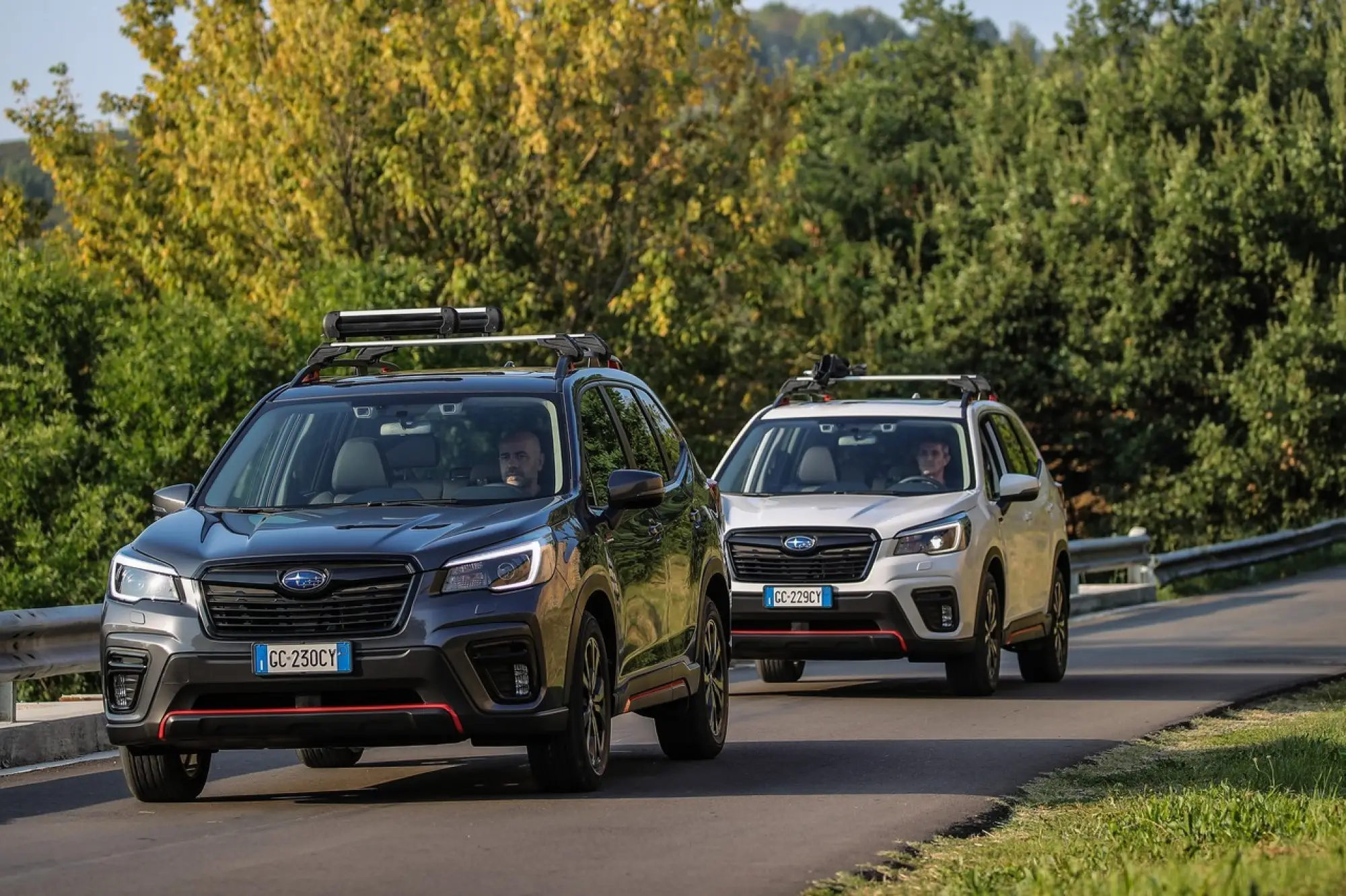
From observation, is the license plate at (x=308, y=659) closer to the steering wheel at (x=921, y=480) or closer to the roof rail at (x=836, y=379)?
the steering wheel at (x=921, y=480)

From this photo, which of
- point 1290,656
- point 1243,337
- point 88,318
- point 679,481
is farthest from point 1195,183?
point 679,481

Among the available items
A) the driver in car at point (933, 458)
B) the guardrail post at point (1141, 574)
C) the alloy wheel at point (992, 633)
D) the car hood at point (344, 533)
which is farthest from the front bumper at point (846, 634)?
the guardrail post at point (1141, 574)

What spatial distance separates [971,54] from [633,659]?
4357 cm

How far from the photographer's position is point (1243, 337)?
141 feet

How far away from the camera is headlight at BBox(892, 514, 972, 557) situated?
579 inches

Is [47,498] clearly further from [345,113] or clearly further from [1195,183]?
[1195,183]

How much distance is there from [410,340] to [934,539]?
4928 mm

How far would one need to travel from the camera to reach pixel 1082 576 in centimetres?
3125

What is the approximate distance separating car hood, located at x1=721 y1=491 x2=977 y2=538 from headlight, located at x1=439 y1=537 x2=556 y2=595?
18.8ft

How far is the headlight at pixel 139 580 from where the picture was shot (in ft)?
30.2

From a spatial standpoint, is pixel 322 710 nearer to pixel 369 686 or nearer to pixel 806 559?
pixel 369 686

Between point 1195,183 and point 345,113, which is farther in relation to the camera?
point 1195,183

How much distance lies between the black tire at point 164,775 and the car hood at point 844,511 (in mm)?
5675

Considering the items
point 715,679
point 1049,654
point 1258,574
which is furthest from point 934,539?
point 1258,574
